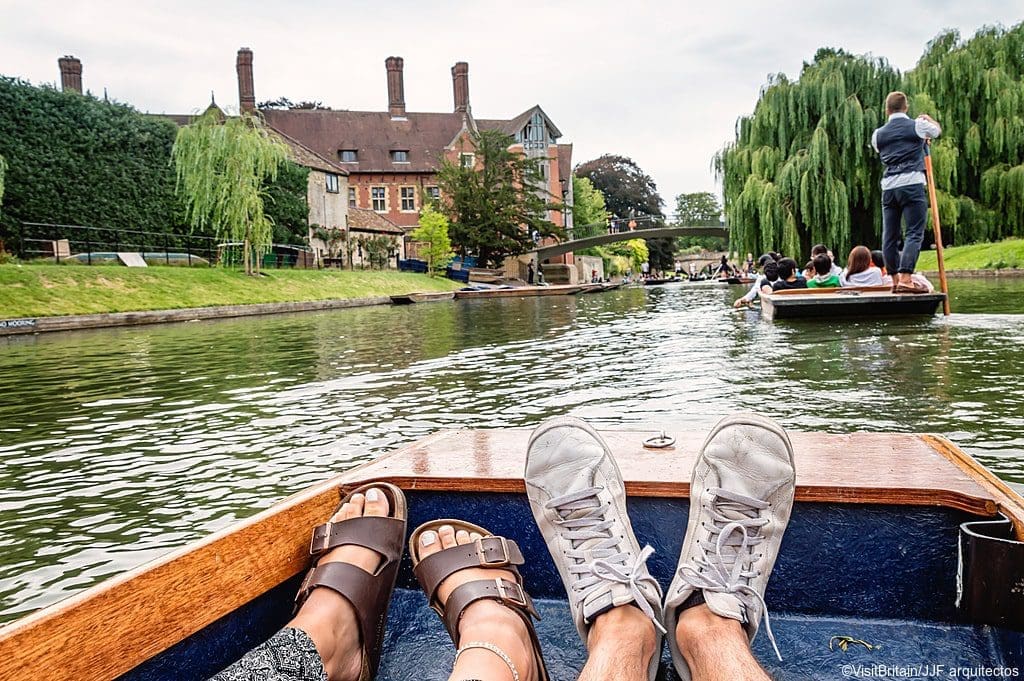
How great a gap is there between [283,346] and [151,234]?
17.9m

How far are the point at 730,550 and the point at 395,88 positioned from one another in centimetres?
5579

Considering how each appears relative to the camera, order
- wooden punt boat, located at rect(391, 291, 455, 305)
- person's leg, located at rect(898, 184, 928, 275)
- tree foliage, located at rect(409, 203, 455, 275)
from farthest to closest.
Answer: tree foliage, located at rect(409, 203, 455, 275) → wooden punt boat, located at rect(391, 291, 455, 305) → person's leg, located at rect(898, 184, 928, 275)

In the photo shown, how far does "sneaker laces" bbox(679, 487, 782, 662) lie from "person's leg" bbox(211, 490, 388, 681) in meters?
0.69

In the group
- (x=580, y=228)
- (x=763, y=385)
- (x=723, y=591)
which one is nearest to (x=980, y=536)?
(x=723, y=591)

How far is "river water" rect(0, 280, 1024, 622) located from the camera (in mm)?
3340

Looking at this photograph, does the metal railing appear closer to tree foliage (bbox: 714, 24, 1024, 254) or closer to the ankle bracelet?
tree foliage (bbox: 714, 24, 1024, 254)

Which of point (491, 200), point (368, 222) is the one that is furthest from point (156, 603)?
point (368, 222)

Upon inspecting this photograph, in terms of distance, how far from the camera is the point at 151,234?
2572 centimetres

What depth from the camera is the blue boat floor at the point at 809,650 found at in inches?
61.2

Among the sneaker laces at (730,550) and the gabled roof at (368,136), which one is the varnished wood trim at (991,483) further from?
→ the gabled roof at (368,136)

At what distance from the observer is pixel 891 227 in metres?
9.17

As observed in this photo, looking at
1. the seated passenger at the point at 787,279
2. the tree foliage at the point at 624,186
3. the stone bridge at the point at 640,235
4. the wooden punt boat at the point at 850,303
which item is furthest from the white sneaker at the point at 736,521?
the tree foliage at the point at 624,186

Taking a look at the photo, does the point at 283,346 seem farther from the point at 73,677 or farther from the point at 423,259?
the point at 423,259

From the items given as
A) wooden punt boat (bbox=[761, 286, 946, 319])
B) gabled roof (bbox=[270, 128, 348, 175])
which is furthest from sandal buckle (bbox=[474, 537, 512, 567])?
gabled roof (bbox=[270, 128, 348, 175])
